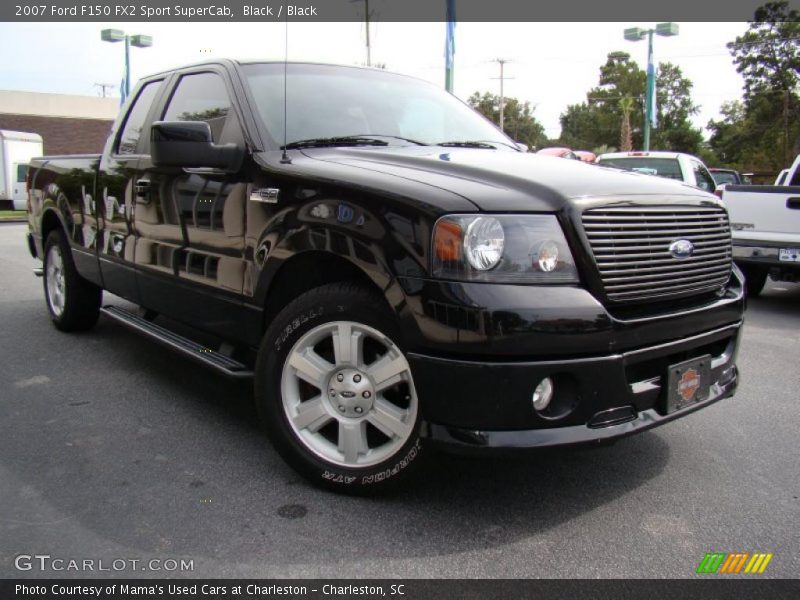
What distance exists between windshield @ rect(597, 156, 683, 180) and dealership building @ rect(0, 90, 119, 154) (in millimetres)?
34085

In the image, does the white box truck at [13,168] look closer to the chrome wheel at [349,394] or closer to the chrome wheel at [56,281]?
→ the chrome wheel at [56,281]

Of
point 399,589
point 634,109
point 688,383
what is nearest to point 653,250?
point 688,383

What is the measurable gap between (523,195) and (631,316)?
598mm

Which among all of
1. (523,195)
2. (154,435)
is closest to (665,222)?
(523,195)

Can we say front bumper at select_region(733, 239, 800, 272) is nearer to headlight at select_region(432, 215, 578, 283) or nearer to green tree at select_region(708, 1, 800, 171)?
headlight at select_region(432, 215, 578, 283)

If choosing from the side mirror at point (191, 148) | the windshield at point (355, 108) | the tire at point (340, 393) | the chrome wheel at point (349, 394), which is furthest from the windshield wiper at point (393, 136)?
the chrome wheel at point (349, 394)

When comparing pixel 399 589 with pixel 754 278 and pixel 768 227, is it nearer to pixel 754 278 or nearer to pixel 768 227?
pixel 768 227

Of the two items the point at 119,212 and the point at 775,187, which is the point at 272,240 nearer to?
the point at 119,212

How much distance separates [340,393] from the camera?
285cm

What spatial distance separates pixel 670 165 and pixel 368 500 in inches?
372

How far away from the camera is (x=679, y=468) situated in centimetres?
326

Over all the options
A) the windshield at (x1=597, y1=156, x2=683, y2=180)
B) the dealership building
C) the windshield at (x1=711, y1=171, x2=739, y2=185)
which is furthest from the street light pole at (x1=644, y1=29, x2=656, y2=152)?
the dealership building

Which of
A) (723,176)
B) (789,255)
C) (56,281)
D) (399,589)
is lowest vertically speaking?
(399,589)

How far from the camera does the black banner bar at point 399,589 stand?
2.28 metres
